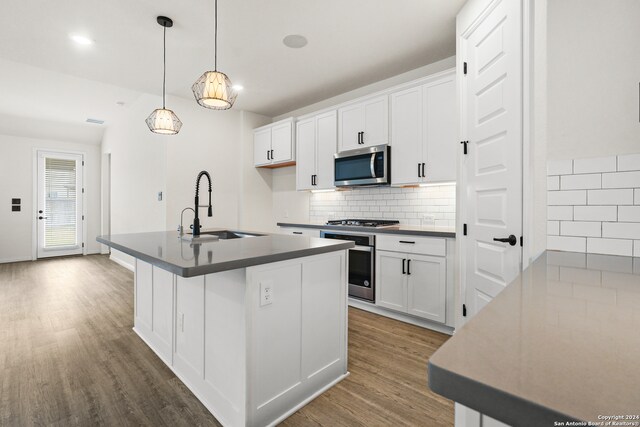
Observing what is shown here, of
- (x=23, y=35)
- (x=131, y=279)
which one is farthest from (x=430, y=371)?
(x=131, y=279)

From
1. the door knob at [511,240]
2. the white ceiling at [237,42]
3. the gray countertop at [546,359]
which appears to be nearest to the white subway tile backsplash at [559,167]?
the door knob at [511,240]

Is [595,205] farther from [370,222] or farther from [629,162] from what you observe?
[370,222]

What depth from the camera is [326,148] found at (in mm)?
4168

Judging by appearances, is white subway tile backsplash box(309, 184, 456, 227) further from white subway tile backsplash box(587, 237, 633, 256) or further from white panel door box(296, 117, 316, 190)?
white subway tile backsplash box(587, 237, 633, 256)

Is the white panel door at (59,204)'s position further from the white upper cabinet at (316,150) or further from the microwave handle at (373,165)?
the microwave handle at (373,165)

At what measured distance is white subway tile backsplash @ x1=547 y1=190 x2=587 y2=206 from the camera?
1.44 metres

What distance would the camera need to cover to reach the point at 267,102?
15.8 ft

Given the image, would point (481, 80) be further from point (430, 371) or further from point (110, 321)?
point (110, 321)

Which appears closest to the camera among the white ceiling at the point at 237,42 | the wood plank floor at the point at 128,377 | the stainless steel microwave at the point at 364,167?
the wood plank floor at the point at 128,377

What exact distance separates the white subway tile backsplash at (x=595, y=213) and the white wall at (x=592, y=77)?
0.23 m

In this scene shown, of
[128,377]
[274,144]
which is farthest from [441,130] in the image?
[128,377]

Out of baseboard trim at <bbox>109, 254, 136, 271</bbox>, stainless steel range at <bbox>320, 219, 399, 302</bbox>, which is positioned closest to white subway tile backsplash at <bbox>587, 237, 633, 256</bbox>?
stainless steel range at <bbox>320, 219, 399, 302</bbox>

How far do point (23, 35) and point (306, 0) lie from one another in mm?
2672

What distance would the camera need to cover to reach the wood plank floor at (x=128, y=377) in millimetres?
1777
